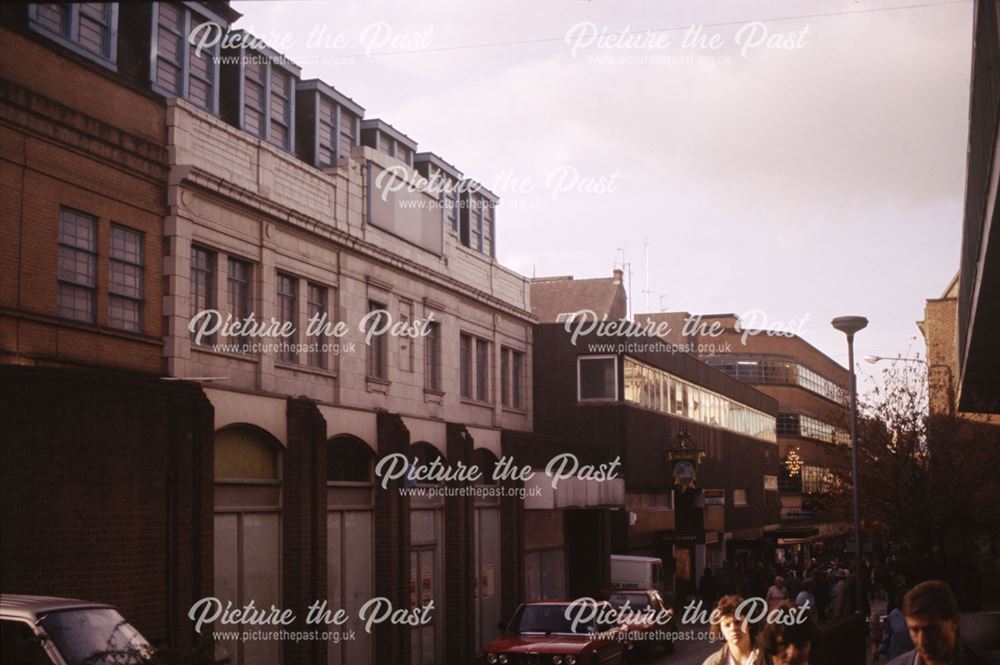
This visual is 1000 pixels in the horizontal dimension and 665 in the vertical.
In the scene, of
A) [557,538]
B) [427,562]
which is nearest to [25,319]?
[427,562]

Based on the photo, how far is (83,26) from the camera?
20.5m

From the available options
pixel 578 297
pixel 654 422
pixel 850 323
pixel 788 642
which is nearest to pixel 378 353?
pixel 850 323

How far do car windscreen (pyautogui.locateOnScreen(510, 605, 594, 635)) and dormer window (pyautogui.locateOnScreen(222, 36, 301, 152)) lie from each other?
1073 cm

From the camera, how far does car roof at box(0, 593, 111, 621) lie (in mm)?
10898

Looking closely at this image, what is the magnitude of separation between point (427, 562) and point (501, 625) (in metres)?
7.20

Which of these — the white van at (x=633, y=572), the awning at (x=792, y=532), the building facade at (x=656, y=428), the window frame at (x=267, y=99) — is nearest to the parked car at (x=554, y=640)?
the window frame at (x=267, y=99)

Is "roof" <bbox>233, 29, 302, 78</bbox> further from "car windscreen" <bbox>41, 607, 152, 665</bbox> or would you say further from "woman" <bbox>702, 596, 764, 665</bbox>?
"woman" <bbox>702, 596, 764, 665</bbox>

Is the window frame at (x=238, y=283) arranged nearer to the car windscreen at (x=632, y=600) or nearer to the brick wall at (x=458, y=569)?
the brick wall at (x=458, y=569)

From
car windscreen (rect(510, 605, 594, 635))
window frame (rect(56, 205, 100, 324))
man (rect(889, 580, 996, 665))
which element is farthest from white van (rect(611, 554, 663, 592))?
man (rect(889, 580, 996, 665))

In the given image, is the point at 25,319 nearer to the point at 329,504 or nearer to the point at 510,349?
the point at 329,504

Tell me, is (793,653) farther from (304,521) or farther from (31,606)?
(304,521)

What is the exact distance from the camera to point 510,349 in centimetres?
3834

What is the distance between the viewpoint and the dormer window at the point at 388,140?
102 ft

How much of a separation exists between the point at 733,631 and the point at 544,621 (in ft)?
51.6
